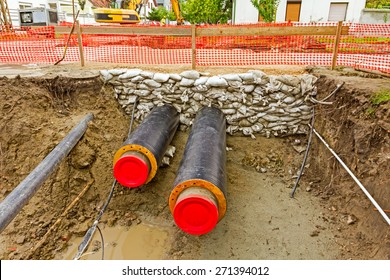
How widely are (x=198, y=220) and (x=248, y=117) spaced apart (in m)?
3.05

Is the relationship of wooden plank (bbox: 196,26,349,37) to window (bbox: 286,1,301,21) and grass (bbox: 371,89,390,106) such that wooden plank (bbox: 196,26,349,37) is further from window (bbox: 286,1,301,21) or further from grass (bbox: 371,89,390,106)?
window (bbox: 286,1,301,21)

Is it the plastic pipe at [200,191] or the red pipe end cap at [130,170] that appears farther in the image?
the red pipe end cap at [130,170]

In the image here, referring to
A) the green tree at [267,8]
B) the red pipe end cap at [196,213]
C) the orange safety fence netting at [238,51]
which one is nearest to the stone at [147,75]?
the orange safety fence netting at [238,51]

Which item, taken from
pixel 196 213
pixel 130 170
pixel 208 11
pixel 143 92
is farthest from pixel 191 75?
pixel 208 11

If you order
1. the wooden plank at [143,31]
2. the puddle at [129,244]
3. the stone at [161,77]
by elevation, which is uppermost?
the wooden plank at [143,31]

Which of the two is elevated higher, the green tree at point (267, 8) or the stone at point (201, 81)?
the green tree at point (267, 8)

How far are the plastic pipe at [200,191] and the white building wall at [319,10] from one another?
18.2m

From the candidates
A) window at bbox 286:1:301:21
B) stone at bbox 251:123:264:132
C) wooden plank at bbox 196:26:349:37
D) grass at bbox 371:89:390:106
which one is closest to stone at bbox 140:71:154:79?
wooden plank at bbox 196:26:349:37

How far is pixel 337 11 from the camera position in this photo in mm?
18625

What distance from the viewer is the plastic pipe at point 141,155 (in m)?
4.08

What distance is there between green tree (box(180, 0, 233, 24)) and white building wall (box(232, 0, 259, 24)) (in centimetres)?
183

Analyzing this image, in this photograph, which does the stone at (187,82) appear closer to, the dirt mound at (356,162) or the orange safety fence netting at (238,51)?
the orange safety fence netting at (238,51)

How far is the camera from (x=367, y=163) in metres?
3.92

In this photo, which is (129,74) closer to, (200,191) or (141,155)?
(141,155)
